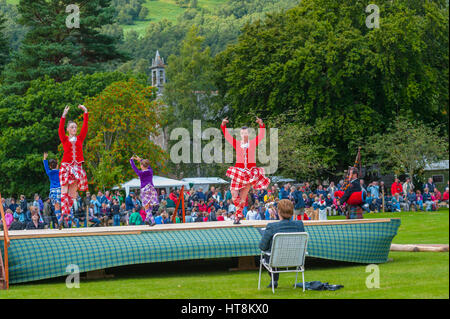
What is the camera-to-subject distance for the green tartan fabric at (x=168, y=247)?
1306 centimetres

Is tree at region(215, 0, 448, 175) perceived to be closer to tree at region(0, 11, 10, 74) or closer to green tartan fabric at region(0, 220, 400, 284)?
tree at region(0, 11, 10, 74)

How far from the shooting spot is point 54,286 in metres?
12.7

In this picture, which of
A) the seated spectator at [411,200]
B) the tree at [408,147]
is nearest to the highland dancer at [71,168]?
the seated spectator at [411,200]

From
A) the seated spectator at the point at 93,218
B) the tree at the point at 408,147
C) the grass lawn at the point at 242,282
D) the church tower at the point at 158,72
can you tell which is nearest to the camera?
the grass lawn at the point at 242,282

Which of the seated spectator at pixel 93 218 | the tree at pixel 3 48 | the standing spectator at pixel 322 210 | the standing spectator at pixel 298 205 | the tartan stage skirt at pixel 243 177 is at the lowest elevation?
the seated spectator at pixel 93 218

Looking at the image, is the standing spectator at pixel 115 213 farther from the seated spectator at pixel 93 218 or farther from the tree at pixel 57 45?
the tree at pixel 57 45

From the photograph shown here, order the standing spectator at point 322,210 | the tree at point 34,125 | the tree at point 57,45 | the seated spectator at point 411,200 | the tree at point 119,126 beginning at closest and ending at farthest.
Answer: the standing spectator at point 322,210, the seated spectator at point 411,200, the tree at point 119,126, the tree at point 34,125, the tree at point 57,45

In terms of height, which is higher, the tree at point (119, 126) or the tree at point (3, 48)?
the tree at point (3, 48)

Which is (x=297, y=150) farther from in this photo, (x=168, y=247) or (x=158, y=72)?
(x=158, y=72)

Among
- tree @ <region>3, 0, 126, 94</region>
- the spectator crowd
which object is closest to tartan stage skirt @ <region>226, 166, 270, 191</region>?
the spectator crowd

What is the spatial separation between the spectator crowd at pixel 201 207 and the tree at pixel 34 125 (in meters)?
19.2

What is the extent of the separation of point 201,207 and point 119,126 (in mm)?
16615

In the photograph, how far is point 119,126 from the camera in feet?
148

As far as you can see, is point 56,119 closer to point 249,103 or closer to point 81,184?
point 249,103
